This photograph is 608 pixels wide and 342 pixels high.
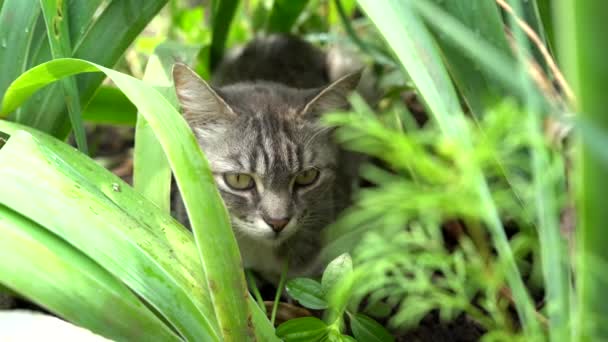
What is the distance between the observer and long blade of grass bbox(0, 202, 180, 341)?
1148mm

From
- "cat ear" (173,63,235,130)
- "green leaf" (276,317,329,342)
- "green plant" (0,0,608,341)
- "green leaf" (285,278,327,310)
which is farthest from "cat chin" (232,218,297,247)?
"green leaf" (276,317,329,342)

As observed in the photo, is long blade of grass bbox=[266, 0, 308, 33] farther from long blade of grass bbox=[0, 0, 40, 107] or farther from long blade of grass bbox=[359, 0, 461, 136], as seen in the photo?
long blade of grass bbox=[359, 0, 461, 136]

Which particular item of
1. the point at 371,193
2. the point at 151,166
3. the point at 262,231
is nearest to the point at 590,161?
the point at 371,193

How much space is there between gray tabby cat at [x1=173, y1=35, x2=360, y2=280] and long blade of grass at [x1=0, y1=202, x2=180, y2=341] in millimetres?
630

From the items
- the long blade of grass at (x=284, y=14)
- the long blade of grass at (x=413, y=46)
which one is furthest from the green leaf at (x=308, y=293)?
the long blade of grass at (x=284, y=14)

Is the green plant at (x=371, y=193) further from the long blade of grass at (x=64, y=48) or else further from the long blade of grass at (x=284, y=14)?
the long blade of grass at (x=284, y=14)

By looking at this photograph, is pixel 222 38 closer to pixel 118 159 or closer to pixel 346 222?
pixel 118 159

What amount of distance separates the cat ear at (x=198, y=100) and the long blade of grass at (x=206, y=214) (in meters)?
0.51

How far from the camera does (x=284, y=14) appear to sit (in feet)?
9.03

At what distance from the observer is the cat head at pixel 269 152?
184 centimetres

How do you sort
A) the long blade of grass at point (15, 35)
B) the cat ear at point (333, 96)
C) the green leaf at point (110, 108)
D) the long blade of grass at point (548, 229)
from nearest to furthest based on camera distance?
the long blade of grass at point (548, 229) < the long blade of grass at point (15, 35) < the cat ear at point (333, 96) < the green leaf at point (110, 108)

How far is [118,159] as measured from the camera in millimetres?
2721

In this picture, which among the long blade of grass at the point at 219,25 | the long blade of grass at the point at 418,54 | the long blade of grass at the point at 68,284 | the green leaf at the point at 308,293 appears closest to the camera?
the long blade of grass at the point at 418,54

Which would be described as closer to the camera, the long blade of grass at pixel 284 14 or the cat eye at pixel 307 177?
the cat eye at pixel 307 177
